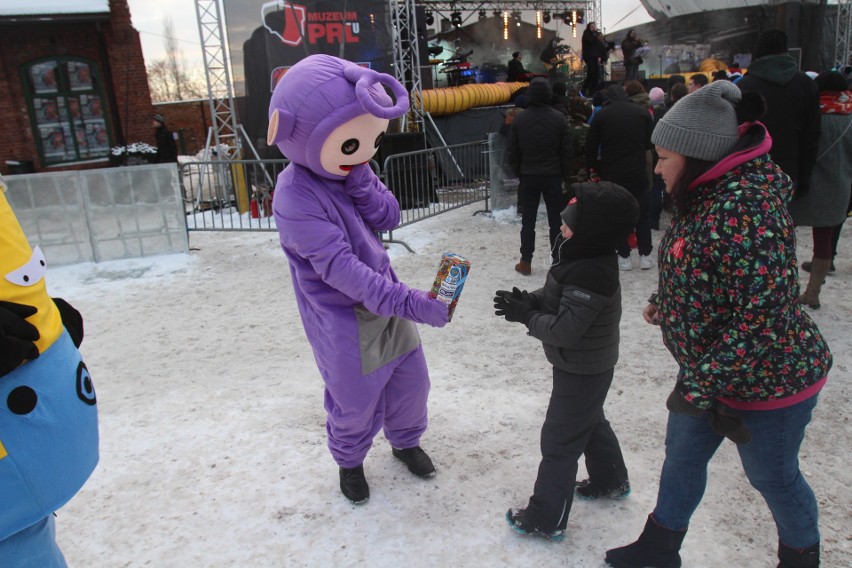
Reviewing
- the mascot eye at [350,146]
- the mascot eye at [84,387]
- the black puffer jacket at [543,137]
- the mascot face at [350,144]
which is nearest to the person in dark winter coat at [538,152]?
the black puffer jacket at [543,137]

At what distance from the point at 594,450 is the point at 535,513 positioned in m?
0.39

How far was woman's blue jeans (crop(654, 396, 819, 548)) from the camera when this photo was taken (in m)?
2.03

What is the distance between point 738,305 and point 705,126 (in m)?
0.56

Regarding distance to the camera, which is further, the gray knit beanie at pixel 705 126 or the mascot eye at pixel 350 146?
the mascot eye at pixel 350 146

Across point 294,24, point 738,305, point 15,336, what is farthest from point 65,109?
point 738,305

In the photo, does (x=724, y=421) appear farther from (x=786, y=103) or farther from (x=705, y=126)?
(x=786, y=103)

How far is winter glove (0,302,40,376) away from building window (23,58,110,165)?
15739 millimetres

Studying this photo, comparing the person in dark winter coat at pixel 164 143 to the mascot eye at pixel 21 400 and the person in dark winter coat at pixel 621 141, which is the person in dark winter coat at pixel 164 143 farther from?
the mascot eye at pixel 21 400

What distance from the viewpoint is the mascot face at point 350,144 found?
2.56 meters

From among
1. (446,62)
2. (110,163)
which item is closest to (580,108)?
(446,62)

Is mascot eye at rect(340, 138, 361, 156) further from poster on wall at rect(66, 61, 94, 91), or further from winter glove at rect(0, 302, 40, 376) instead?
poster on wall at rect(66, 61, 94, 91)

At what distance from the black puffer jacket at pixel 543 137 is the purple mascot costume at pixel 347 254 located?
11.8 feet

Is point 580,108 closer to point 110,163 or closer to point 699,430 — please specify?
point 699,430

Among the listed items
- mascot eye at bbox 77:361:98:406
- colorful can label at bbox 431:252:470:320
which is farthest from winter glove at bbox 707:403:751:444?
mascot eye at bbox 77:361:98:406
